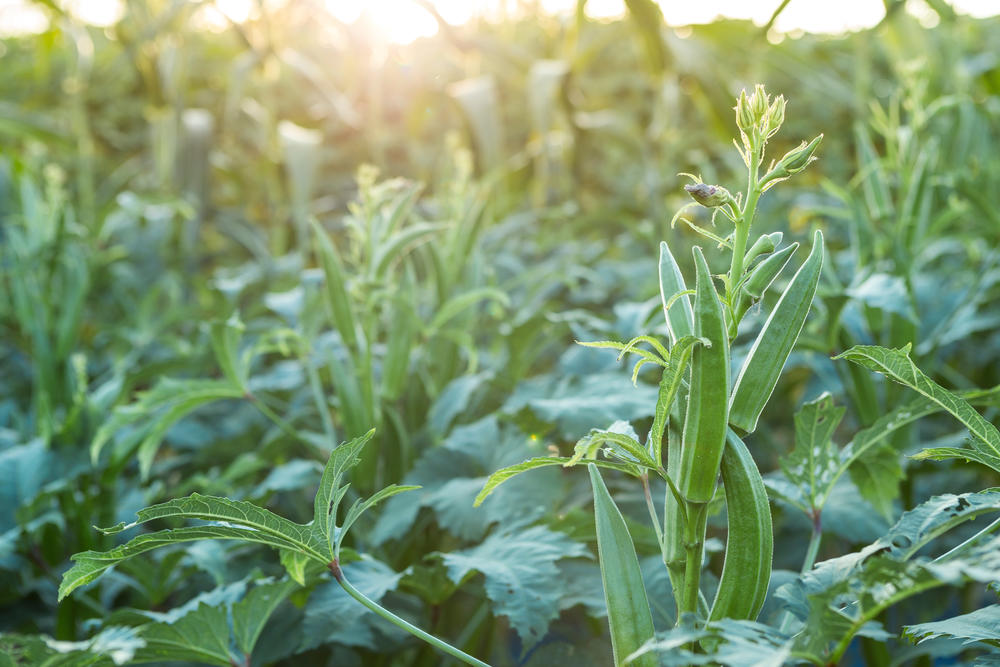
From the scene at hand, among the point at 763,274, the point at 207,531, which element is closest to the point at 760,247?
the point at 763,274

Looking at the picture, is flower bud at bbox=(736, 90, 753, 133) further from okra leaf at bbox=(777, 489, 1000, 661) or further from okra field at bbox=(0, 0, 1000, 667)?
okra leaf at bbox=(777, 489, 1000, 661)

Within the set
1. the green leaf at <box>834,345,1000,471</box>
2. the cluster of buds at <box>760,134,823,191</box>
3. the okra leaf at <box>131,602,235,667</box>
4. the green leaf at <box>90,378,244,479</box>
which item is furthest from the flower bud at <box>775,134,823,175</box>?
the green leaf at <box>90,378,244,479</box>

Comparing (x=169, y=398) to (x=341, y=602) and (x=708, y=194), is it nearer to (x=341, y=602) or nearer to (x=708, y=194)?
(x=341, y=602)

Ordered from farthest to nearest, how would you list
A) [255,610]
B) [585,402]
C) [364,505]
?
[585,402], [255,610], [364,505]

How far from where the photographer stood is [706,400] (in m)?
0.42

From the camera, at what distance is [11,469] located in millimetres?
982

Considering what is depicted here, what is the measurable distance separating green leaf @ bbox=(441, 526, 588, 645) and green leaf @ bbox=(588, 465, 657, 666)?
11cm

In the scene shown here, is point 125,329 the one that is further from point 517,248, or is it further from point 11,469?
point 517,248

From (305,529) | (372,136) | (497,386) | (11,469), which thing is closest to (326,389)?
(497,386)

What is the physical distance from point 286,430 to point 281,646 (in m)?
0.23

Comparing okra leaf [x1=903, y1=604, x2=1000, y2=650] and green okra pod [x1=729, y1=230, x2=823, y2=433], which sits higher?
green okra pod [x1=729, y1=230, x2=823, y2=433]

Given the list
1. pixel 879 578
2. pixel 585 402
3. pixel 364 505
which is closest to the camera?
pixel 879 578

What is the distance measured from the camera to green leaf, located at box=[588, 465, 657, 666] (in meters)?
0.47

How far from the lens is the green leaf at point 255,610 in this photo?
593 millimetres
